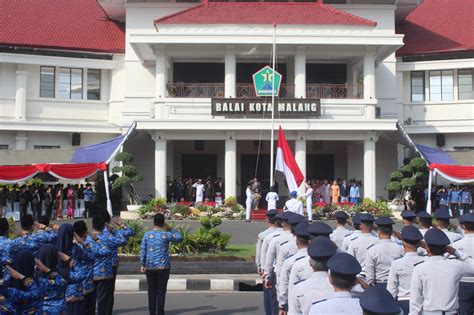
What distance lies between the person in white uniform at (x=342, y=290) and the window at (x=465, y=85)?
1158 inches

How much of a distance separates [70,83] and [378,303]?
95.8 ft

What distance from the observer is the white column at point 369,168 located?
87.2ft

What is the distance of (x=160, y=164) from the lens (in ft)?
86.5

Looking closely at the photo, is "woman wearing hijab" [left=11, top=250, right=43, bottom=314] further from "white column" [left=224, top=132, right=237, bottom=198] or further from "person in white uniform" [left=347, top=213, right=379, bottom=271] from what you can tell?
"white column" [left=224, top=132, right=237, bottom=198]

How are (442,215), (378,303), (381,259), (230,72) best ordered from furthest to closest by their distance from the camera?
(230,72) → (442,215) → (381,259) → (378,303)

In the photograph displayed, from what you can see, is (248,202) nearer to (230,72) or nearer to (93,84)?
(230,72)

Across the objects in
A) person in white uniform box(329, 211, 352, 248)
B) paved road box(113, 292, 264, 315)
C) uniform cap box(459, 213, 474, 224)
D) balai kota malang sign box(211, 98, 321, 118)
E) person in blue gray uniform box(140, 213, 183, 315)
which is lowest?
paved road box(113, 292, 264, 315)

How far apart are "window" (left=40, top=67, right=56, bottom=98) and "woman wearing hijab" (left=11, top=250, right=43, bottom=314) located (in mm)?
25430

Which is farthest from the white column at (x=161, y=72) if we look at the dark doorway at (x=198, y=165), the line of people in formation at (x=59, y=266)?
the line of people in formation at (x=59, y=266)

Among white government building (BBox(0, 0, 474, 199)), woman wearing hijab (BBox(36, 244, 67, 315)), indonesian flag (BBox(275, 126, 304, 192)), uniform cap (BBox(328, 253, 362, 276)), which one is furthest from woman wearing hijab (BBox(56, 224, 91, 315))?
white government building (BBox(0, 0, 474, 199))

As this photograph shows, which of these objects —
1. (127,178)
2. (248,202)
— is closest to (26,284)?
(248,202)

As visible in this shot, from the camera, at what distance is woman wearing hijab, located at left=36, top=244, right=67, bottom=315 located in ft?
20.8

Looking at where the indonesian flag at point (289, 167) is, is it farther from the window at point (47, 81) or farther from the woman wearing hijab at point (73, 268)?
the window at point (47, 81)

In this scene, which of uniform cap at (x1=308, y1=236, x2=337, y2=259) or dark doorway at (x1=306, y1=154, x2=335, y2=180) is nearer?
uniform cap at (x1=308, y1=236, x2=337, y2=259)
